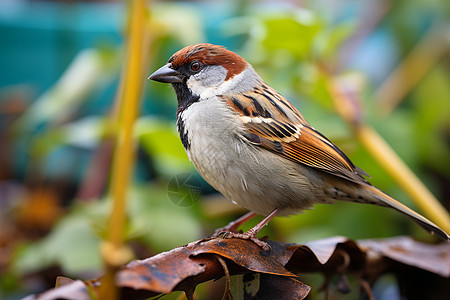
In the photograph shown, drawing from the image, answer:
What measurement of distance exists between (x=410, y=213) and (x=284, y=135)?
45 cm

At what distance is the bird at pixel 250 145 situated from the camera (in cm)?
160

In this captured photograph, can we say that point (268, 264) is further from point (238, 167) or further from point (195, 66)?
point (195, 66)

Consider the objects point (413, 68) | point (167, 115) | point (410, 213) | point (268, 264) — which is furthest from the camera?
point (167, 115)

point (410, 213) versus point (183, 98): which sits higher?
point (410, 213)

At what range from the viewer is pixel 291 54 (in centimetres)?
235

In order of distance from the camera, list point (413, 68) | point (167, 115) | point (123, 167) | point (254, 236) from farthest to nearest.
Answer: point (167, 115), point (413, 68), point (254, 236), point (123, 167)

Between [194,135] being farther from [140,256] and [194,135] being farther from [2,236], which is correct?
[2,236]

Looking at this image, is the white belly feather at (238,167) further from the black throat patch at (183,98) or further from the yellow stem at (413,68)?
the yellow stem at (413,68)

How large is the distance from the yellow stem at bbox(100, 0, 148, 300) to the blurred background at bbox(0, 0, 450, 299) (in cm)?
42

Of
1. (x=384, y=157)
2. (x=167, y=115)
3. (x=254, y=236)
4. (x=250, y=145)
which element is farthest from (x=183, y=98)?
(x=167, y=115)

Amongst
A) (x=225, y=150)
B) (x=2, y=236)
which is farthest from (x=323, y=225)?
(x=2, y=236)

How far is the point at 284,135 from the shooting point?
1.75 meters

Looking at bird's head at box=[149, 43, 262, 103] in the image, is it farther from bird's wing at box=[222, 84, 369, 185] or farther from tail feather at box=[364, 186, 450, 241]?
tail feather at box=[364, 186, 450, 241]

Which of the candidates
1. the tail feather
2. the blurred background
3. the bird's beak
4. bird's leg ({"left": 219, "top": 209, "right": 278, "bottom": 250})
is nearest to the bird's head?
the bird's beak
